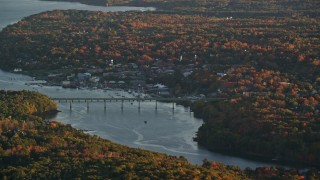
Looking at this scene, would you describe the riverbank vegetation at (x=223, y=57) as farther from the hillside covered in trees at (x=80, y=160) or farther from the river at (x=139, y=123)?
the hillside covered in trees at (x=80, y=160)

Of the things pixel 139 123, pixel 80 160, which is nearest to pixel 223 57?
pixel 139 123

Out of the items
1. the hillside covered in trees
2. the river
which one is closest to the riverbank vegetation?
the river

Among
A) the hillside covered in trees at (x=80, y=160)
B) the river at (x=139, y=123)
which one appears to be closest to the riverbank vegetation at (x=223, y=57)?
the river at (x=139, y=123)

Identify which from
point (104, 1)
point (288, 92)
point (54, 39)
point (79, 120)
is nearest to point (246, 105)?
point (288, 92)

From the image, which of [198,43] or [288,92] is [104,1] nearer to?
[198,43]

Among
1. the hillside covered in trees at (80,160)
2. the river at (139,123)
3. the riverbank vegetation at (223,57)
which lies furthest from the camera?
the riverbank vegetation at (223,57)

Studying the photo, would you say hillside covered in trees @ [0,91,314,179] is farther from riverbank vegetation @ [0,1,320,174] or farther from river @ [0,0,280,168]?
riverbank vegetation @ [0,1,320,174]
